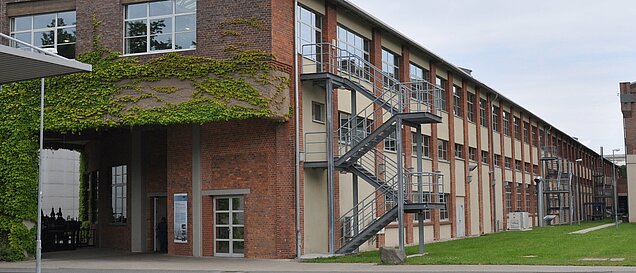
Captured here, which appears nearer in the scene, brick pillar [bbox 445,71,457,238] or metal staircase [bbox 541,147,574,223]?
brick pillar [bbox 445,71,457,238]

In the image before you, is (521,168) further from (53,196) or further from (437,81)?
(53,196)

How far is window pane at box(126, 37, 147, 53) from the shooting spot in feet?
97.0

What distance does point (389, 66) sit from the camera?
124 feet

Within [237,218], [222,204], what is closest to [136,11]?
[222,204]

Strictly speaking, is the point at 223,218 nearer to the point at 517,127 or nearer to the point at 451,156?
the point at 451,156

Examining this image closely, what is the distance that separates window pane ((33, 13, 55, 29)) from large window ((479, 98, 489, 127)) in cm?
2894

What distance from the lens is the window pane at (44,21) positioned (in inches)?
1230

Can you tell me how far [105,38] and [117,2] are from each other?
131cm

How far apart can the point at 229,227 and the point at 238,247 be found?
75 centimetres

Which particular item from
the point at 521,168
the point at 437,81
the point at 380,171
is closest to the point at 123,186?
the point at 380,171

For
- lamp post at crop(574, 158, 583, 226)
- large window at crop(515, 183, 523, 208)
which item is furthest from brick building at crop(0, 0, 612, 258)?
lamp post at crop(574, 158, 583, 226)

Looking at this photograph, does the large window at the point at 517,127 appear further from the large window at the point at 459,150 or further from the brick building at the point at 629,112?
the large window at the point at 459,150

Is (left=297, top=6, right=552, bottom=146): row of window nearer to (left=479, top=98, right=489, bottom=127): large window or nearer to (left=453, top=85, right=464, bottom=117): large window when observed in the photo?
(left=453, top=85, right=464, bottom=117): large window

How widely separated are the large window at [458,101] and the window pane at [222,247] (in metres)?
21.1
